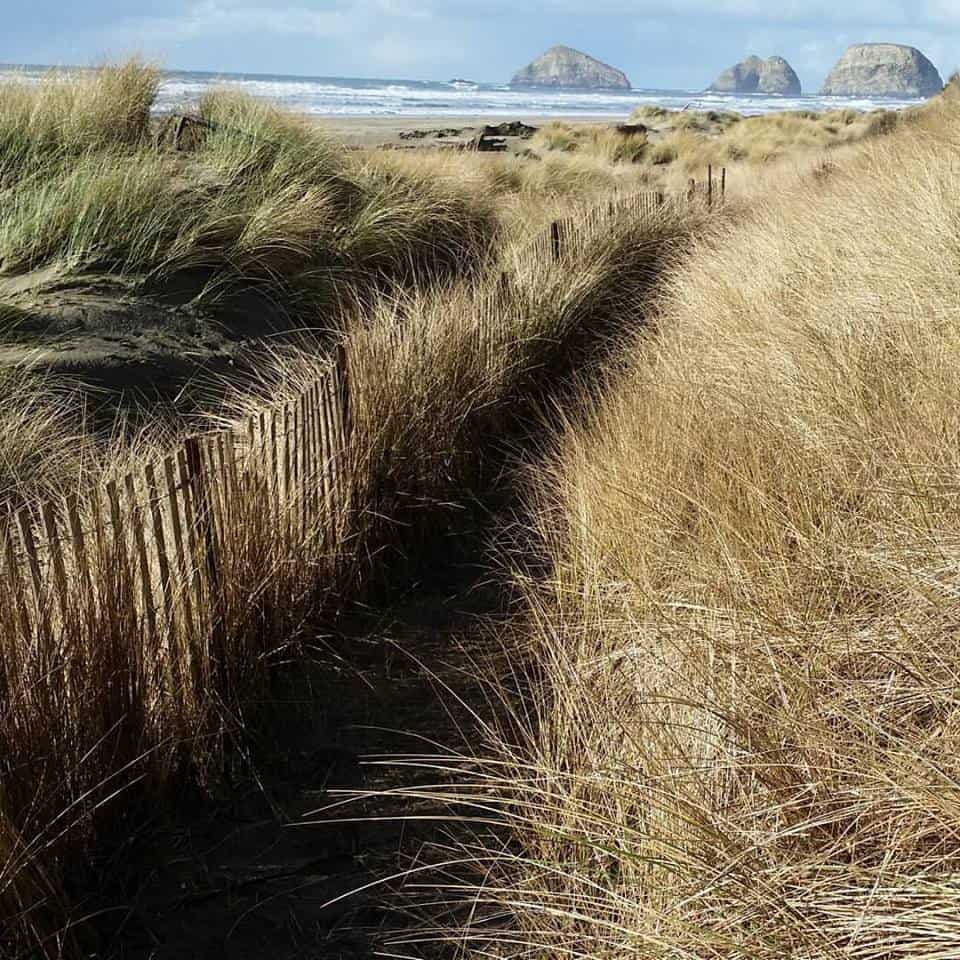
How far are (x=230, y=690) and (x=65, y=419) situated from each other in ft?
7.53

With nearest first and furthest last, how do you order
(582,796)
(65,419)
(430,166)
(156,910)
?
(582,796) → (156,910) → (65,419) → (430,166)

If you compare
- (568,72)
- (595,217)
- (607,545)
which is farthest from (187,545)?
(568,72)

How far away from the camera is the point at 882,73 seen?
122062 mm

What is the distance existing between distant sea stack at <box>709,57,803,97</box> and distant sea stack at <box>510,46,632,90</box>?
58.7ft

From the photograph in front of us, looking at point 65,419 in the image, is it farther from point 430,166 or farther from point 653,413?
point 430,166

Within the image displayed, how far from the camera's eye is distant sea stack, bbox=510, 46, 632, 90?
420 feet

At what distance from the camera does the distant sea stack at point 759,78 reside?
461 ft

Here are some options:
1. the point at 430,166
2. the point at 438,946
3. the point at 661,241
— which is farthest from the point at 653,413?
the point at 430,166

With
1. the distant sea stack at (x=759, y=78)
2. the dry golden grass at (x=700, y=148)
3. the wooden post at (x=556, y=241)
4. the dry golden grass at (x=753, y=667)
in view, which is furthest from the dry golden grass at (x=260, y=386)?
the distant sea stack at (x=759, y=78)

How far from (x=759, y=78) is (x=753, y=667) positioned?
502ft

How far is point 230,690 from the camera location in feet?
8.87

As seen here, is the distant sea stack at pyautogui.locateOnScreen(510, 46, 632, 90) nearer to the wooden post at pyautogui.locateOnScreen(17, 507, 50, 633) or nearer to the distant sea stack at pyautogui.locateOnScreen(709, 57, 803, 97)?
the distant sea stack at pyautogui.locateOnScreen(709, 57, 803, 97)

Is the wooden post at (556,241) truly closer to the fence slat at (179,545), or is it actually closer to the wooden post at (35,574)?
the fence slat at (179,545)

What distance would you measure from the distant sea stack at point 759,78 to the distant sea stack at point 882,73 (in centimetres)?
1264
